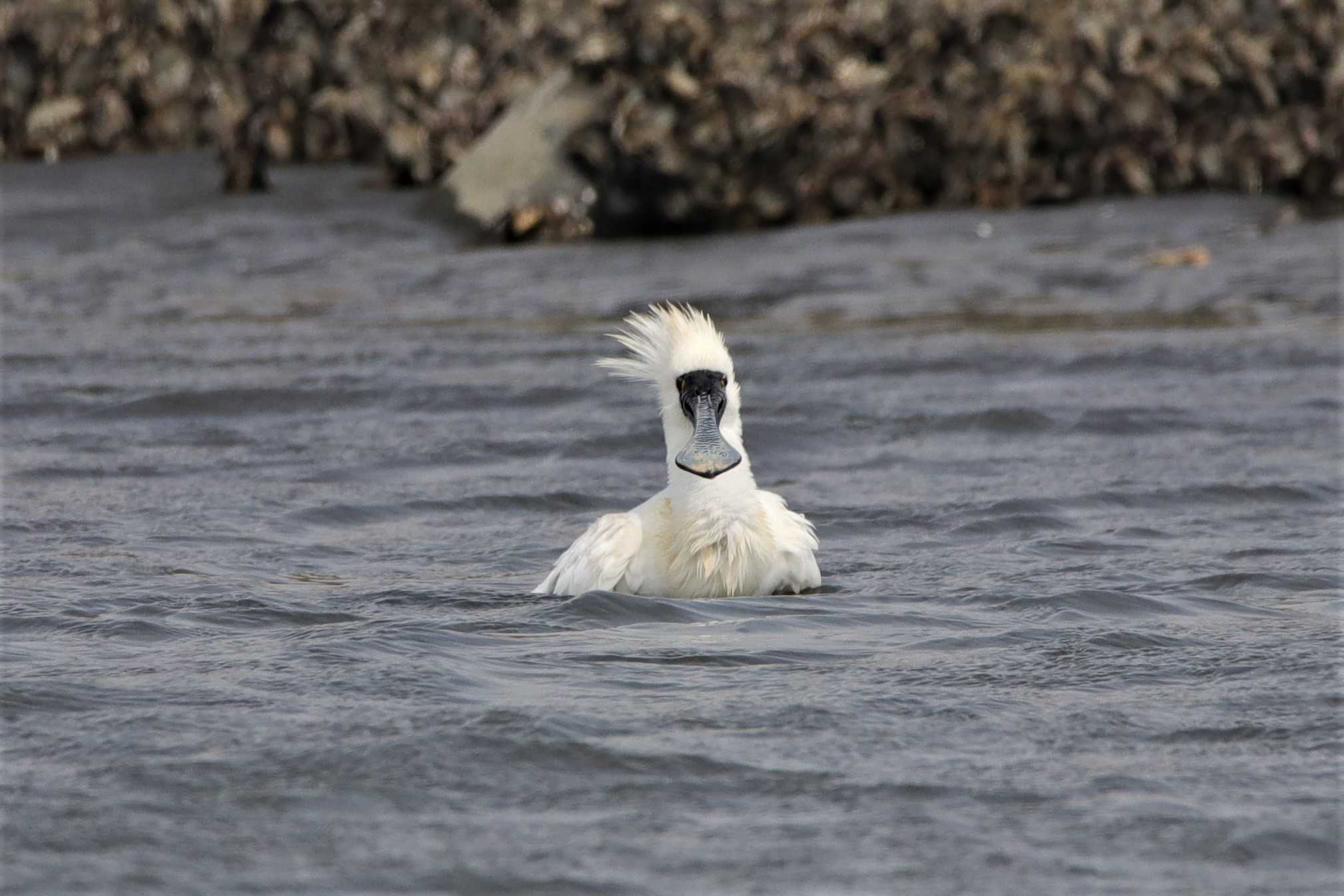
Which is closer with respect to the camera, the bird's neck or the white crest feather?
the bird's neck

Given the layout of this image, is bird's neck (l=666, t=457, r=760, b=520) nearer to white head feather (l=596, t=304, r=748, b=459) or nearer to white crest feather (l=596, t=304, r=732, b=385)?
white head feather (l=596, t=304, r=748, b=459)

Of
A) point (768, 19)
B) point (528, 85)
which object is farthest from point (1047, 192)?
point (528, 85)

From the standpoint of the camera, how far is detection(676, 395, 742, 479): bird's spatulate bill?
8.16 m

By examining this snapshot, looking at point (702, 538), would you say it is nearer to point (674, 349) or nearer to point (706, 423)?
point (706, 423)

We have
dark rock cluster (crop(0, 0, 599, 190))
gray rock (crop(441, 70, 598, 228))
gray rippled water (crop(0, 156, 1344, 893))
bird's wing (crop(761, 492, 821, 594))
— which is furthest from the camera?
dark rock cluster (crop(0, 0, 599, 190))

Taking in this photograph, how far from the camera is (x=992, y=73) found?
824 inches

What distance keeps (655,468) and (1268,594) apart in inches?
159

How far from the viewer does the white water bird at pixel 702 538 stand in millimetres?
8172

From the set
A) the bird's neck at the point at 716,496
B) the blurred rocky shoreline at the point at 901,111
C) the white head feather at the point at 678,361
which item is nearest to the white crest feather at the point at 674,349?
the white head feather at the point at 678,361

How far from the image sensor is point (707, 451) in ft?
27.0

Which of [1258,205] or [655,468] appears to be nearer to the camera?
[655,468]

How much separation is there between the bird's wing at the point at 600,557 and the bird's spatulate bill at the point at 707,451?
0.31m

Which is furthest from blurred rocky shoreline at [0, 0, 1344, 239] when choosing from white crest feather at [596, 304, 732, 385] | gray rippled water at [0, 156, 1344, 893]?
white crest feather at [596, 304, 732, 385]

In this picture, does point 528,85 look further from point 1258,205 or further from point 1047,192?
point 1258,205
